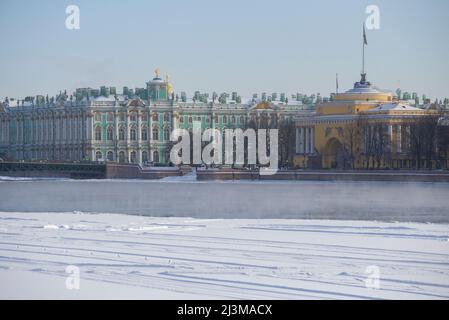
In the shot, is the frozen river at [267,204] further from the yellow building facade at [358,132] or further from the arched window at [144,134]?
the arched window at [144,134]

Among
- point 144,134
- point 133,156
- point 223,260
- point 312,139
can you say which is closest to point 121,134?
point 144,134

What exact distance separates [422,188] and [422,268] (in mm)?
31943

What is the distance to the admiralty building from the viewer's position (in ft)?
262

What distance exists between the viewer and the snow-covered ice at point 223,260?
13156 mm

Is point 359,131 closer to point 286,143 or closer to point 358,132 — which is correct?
point 358,132

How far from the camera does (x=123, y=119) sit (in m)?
81.4

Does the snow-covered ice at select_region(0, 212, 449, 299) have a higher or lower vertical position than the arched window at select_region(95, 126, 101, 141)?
higher

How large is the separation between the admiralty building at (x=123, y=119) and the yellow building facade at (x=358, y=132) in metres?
8.40

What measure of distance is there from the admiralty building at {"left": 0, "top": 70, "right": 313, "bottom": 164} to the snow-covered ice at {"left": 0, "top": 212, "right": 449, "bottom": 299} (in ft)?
191

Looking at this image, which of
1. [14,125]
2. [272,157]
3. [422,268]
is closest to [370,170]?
[272,157]

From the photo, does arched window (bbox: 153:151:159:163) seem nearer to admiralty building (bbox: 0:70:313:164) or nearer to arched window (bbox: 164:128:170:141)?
admiralty building (bbox: 0:70:313:164)

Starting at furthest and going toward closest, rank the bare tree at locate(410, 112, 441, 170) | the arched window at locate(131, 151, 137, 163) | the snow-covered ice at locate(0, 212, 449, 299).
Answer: the arched window at locate(131, 151, 137, 163)
the bare tree at locate(410, 112, 441, 170)
the snow-covered ice at locate(0, 212, 449, 299)

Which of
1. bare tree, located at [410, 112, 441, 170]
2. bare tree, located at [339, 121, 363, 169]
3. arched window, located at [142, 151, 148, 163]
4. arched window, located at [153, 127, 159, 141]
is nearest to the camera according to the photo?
bare tree, located at [410, 112, 441, 170]

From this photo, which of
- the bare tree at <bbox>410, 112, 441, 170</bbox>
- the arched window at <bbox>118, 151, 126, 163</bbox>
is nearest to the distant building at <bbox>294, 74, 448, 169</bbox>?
the bare tree at <bbox>410, 112, 441, 170</bbox>
